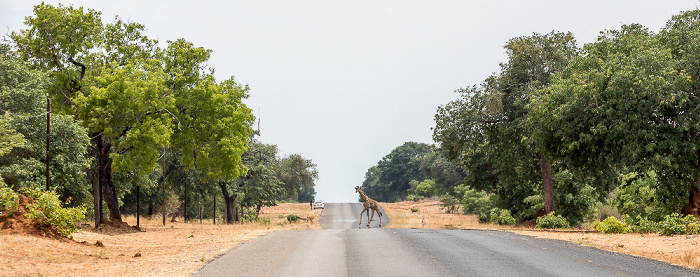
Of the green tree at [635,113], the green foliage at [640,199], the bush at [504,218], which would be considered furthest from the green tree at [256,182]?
the green tree at [635,113]

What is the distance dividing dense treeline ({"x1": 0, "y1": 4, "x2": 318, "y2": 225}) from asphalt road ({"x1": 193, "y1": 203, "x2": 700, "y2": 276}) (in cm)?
1357

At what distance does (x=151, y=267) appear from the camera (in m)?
15.4

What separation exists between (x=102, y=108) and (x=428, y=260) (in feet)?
70.5

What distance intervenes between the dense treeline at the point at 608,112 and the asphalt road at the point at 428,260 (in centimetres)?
695

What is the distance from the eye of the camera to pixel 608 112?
24.5 metres

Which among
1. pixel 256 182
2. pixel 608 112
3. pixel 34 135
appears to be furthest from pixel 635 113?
pixel 256 182

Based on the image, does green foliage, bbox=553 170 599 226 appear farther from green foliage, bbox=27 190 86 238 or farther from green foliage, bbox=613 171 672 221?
green foliage, bbox=27 190 86 238

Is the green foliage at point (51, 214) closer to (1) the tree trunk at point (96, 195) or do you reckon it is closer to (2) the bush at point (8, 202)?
(2) the bush at point (8, 202)

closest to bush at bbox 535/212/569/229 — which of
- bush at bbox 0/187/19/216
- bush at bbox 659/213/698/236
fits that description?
bush at bbox 659/213/698/236

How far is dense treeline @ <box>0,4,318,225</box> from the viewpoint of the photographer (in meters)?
29.9

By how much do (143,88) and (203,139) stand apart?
17.3 feet

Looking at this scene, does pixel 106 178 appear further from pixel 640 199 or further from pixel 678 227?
pixel 640 199

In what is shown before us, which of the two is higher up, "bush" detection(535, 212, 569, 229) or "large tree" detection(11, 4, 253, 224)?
"large tree" detection(11, 4, 253, 224)

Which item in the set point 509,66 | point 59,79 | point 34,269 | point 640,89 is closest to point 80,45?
point 59,79
